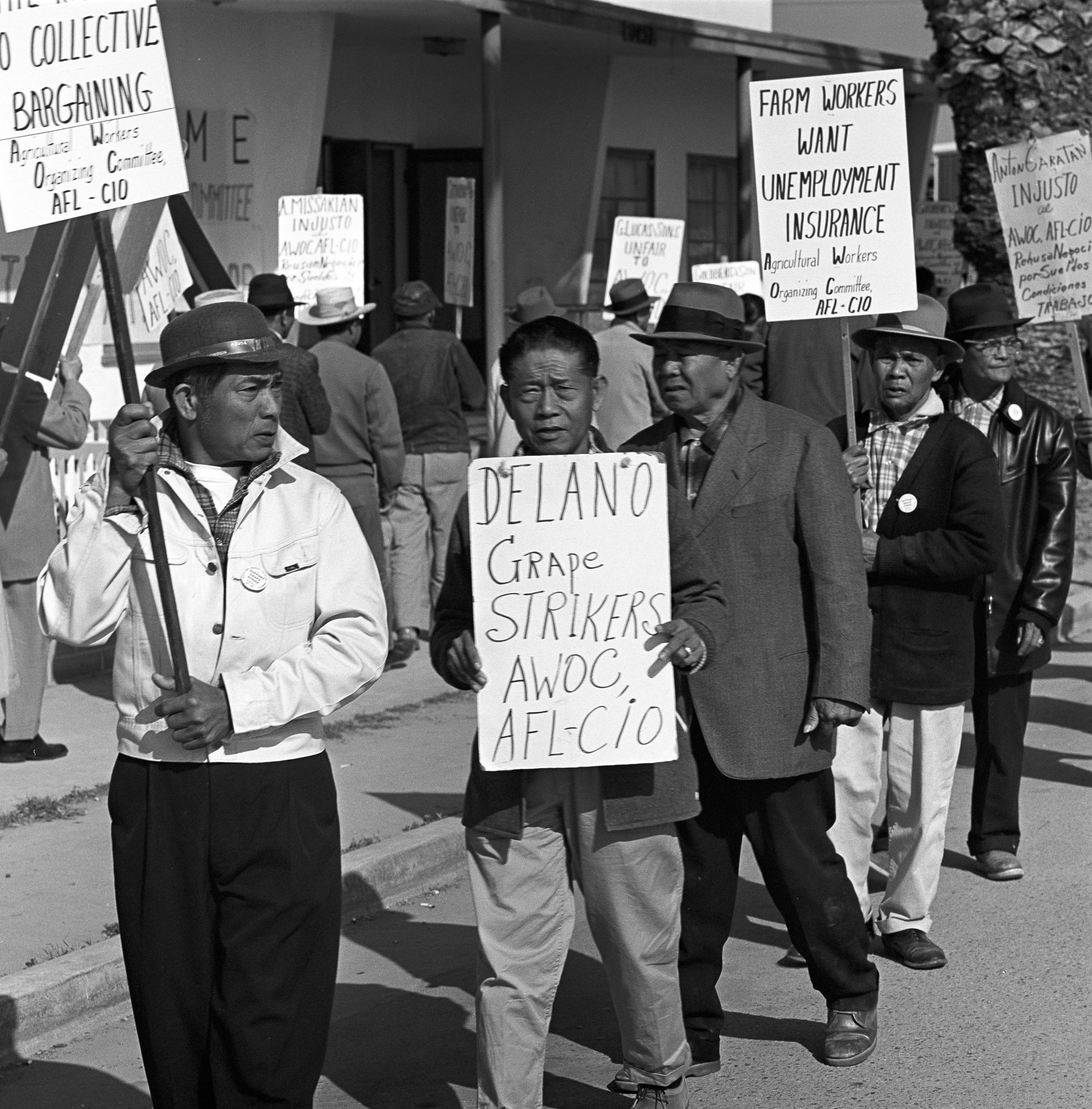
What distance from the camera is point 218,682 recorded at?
12.2 feet

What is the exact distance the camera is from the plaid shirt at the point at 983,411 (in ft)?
23.4

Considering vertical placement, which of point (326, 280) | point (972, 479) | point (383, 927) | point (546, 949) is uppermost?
point (326, 280)

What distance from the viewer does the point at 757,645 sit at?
4.82 metres

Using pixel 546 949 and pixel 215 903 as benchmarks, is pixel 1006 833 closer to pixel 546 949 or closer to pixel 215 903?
pixel 546 949

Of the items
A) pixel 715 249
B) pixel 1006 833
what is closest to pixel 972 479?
pixel 1006 833

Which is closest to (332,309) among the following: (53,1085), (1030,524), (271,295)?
(271,295)

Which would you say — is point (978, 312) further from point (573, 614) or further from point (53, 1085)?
point (53, 1085)

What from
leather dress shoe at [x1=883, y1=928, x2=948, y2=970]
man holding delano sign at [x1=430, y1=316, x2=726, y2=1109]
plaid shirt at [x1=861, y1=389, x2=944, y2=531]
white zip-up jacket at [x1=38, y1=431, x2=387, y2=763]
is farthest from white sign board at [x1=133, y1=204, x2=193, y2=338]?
white zip-up jacket at [x1=38, y1=431, x2=387, y2=763]

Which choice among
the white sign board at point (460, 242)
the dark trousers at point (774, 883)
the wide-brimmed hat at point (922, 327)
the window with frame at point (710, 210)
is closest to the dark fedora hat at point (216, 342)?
the dark trousers at point (774, 883)

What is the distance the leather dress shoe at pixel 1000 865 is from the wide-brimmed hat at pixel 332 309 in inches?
196

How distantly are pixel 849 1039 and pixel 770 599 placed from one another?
123 centimetres

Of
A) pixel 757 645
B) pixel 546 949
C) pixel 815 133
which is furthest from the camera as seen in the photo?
pixel 815 133

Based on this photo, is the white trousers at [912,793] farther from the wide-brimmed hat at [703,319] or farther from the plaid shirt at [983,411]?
the wide-brimmed hat at [703,319]

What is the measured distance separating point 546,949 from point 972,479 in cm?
229
